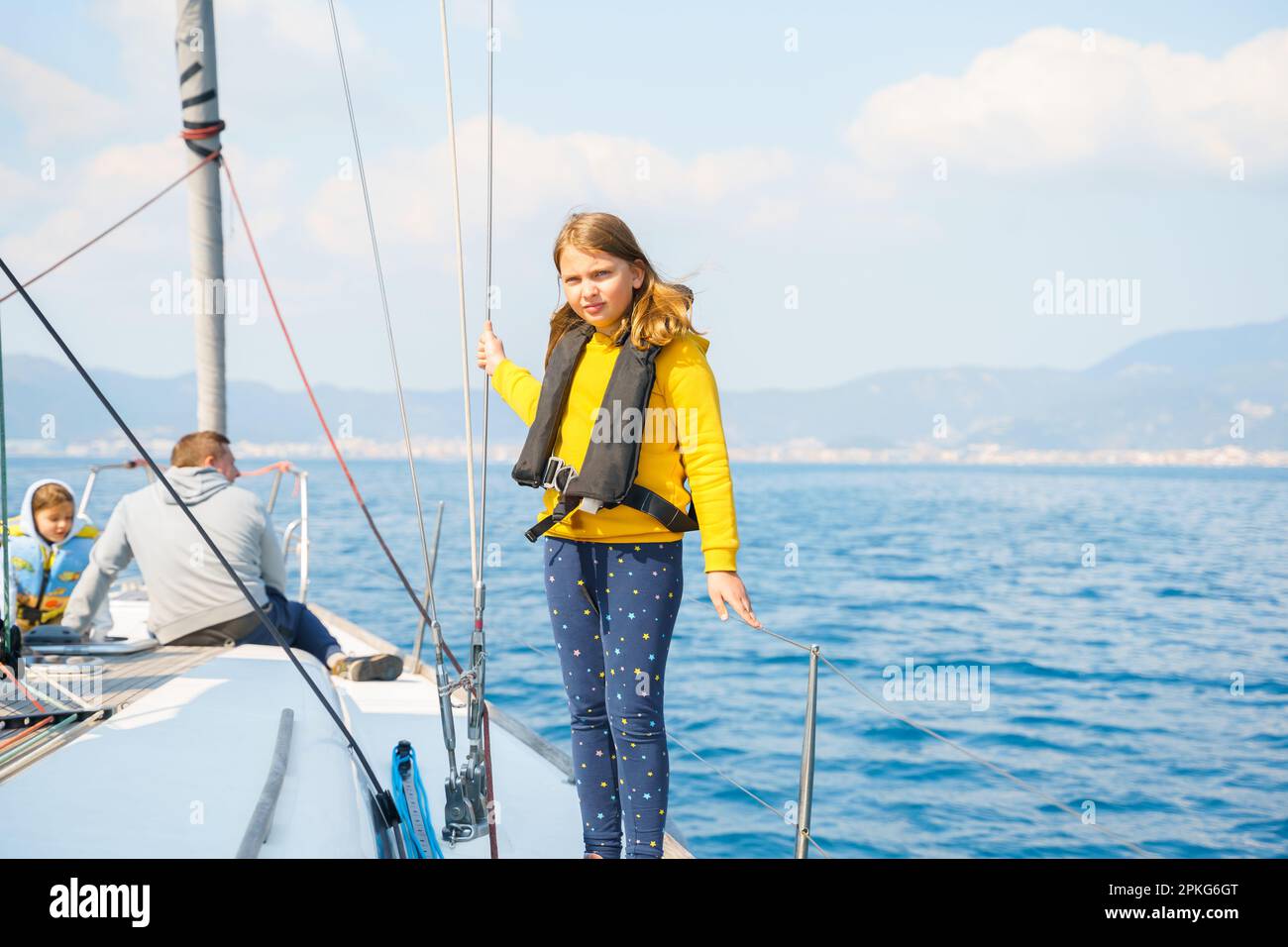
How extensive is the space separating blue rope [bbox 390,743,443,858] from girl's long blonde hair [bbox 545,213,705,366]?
1.25 m

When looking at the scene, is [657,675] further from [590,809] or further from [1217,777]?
[1217,777]

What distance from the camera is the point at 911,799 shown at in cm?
796

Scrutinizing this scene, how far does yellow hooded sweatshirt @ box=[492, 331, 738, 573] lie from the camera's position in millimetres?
2084

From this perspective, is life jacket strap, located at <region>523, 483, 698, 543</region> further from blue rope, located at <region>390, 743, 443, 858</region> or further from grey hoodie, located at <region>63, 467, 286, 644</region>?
grey hoodie, located at <region>63, 467, 286, 644</region>

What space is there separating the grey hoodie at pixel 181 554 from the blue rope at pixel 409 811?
1571 millimetres

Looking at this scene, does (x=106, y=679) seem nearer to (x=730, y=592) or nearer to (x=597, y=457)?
(x=597, y=457)

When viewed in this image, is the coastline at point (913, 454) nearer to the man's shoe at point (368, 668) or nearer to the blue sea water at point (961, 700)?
the blue sea water at point (961, 700)

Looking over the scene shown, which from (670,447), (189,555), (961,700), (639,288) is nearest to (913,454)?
(961,700)

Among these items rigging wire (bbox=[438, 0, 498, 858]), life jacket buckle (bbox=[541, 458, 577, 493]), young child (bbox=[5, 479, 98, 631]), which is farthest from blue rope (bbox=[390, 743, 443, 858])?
young child (bbox=[5, 479, 98, 631])

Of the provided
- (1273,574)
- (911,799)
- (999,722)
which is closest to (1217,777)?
(999,722)

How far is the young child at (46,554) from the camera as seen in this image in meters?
4.59

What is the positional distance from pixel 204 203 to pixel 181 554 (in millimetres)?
2160

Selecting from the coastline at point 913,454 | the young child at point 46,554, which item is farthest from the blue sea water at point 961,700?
the coastline at point 913,454
